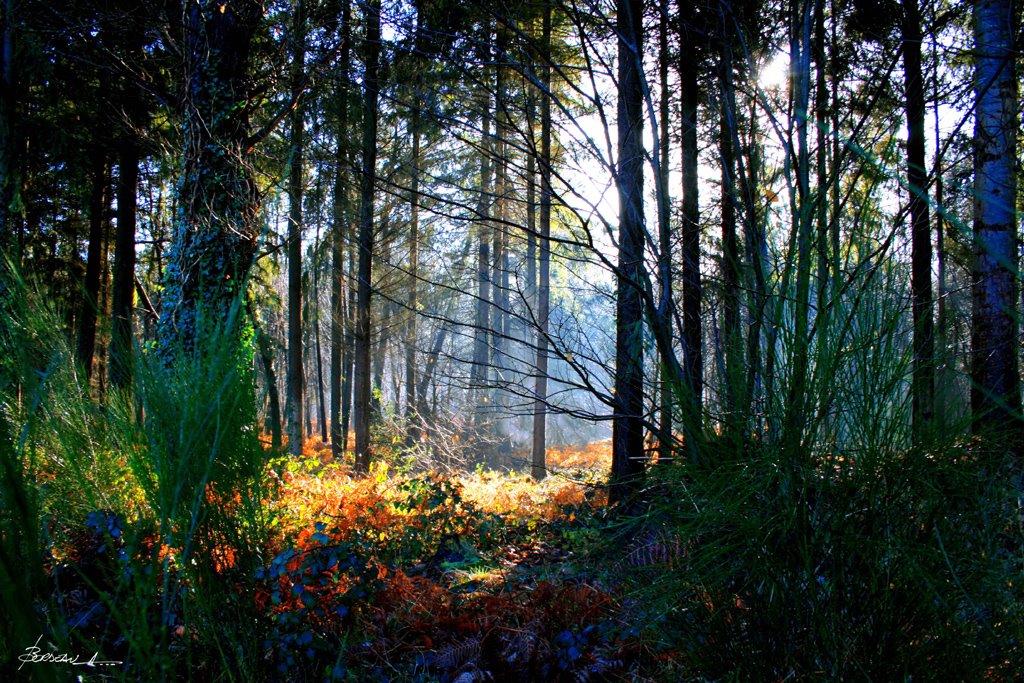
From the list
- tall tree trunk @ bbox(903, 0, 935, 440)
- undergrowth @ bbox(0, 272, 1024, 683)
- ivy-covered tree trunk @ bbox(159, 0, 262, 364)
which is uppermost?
ivy-covered tree trunk @ bbox(159, 0, 262, 364)

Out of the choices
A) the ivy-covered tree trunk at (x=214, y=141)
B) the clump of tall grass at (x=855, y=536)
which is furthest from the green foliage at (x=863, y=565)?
the ivy-covered tree trunk at (x=214, y=141)

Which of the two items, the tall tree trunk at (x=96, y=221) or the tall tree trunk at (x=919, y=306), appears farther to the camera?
the tall tree trunk at (x=96, y=221)

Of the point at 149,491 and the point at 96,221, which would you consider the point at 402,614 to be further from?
the point at 96,221

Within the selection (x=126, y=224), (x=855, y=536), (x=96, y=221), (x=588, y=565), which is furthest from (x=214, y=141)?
(x=96, y=221)

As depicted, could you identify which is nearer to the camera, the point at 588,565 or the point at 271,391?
the point at 588,565

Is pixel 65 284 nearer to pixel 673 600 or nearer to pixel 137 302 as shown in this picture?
pixel 137 302

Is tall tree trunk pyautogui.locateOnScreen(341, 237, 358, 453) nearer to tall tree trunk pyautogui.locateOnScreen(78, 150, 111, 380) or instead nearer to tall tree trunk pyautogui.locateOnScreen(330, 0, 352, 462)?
tall tree trunk pyautogui.locateOnScreen(330, 0, 352, 462)

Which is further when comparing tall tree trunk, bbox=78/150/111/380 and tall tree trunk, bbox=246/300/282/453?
tall tree trunk, bbox=78/150/111/380

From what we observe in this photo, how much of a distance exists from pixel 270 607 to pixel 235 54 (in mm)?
5785

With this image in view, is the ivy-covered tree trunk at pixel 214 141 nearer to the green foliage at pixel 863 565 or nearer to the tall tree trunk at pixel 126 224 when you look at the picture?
the tall tree trunk at pixel 126 224

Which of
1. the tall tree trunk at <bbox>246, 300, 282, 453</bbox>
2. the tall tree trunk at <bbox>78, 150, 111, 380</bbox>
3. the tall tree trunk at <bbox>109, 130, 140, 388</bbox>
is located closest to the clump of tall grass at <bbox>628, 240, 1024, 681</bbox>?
the tall tree trunk at <bbox>246, 300, 282, 453</bbox>

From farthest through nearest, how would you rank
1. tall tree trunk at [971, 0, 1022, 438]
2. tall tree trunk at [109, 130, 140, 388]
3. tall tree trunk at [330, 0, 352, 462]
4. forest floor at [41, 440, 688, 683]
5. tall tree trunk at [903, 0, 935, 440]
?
tall tree trunk at [109, 130, 140, 388] → tall tree trunk at [330, 0, 352, 462] → tall tree trunk at [971, 0, 1022, 438] → forest floor at [41, 440, 688, 683] → tall tree trunk at [903, 0, 935, 440]

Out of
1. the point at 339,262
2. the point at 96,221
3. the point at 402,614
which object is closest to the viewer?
the point at 402,614

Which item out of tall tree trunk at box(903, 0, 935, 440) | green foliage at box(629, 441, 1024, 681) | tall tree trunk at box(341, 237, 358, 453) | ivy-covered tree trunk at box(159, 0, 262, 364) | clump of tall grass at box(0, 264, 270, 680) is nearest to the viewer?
clump of tall grass at box(0, 264, 270, 680)
